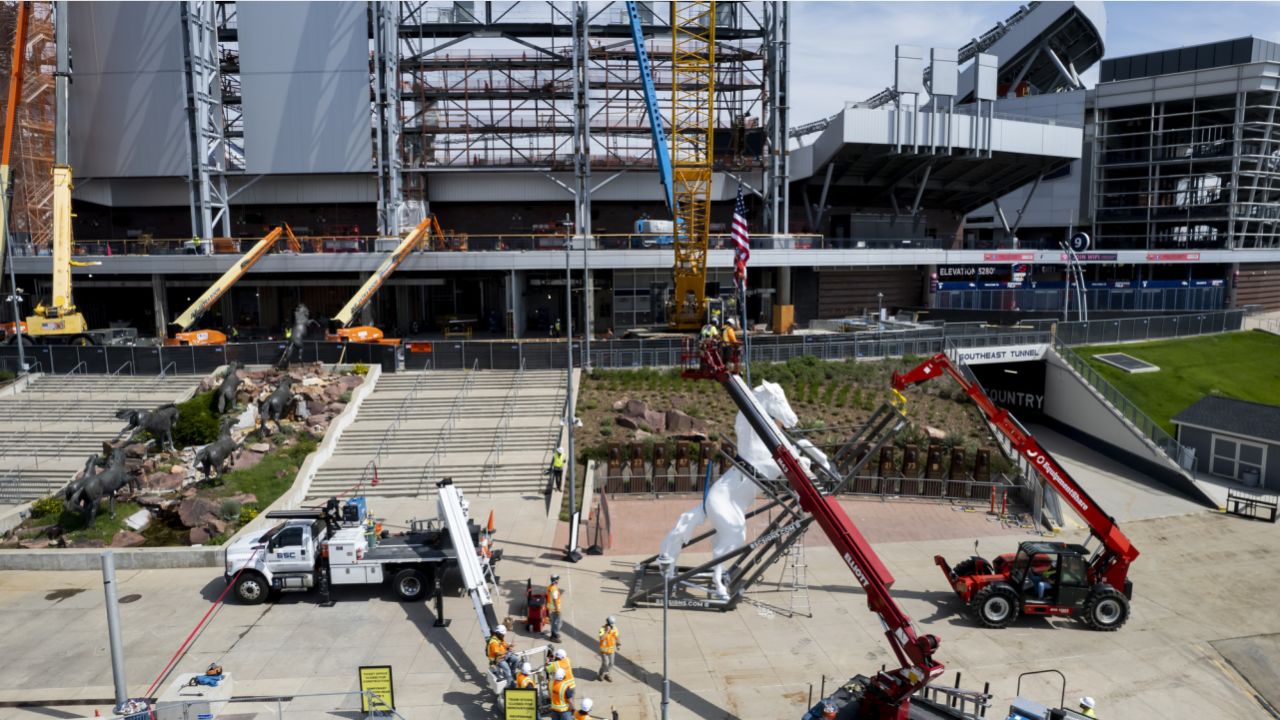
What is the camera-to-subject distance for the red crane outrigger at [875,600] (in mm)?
12156

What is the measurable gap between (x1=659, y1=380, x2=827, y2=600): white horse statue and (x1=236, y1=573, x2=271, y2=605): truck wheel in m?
9.30

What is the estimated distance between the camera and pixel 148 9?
49562 mm

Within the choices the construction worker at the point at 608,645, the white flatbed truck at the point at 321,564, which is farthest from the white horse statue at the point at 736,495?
the white flatbed truck at the point at 321,564

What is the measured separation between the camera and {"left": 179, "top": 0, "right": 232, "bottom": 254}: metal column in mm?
48531

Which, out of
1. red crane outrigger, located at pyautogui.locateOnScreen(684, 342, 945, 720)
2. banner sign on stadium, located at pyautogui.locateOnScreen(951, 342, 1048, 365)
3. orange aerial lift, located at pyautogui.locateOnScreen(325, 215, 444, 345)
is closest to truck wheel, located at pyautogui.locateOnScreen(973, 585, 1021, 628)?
red crane outrigger, located at pyautogui.locateOnScreen(684, 342, 945, 720)

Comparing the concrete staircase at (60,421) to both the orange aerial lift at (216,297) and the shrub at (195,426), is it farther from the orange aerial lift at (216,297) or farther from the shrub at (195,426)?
the orange aerial lift at (216,297)

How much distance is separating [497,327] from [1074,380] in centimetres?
3287

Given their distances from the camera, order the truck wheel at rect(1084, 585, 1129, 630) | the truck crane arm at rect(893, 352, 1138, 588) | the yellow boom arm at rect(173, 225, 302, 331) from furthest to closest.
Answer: the yellow boom arm at rect(173, 225, 302, 331) → the truck crane arm at rect(893, 352, 1138, 588) → the truck wheel at rect(1084, 585, 1129, 630)

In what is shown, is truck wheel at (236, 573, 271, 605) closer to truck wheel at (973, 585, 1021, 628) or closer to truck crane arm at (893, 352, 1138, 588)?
truck crane arm at (893, 352, 1138, 588)

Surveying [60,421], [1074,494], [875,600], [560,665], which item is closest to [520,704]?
[560,665]

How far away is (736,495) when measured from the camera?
59.4 ft

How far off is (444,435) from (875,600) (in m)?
20.7

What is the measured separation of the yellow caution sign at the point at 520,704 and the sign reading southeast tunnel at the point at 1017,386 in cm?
3228

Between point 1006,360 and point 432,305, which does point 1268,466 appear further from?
point 432,305
